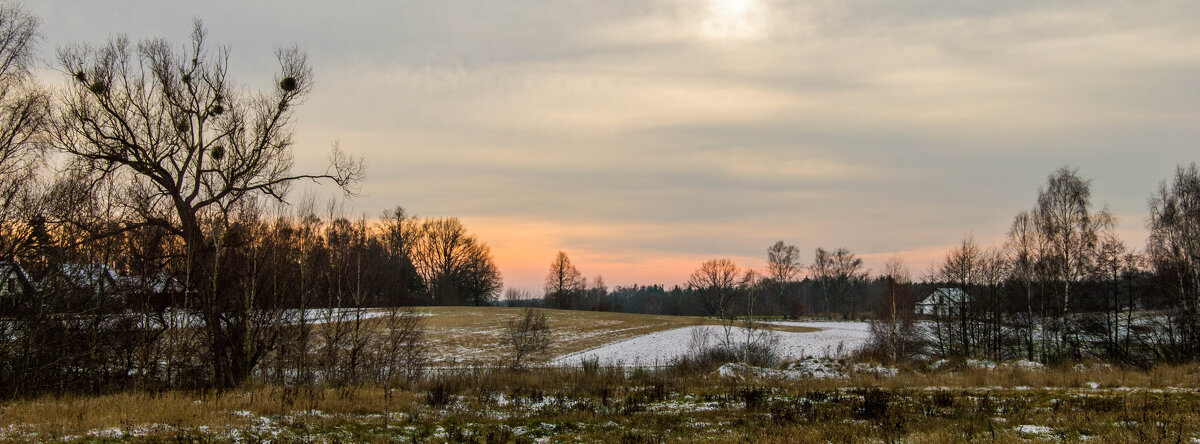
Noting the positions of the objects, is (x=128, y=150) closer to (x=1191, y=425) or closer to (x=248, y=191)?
(x=248, y=191)

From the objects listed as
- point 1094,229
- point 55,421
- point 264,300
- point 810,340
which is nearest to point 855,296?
point 810,340

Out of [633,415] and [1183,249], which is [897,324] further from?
[633,415]

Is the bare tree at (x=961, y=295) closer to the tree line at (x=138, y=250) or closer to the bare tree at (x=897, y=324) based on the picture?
the bare tree at (x=897, y=324)

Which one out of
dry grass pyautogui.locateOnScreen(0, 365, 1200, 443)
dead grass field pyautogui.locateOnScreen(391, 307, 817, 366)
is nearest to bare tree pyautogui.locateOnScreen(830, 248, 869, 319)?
dead grass field pyautogui.locateOnScreen(391, 307, 817, 366)

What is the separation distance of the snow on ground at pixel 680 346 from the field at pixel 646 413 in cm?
2188

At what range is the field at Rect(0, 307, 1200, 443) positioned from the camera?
9.97 metres

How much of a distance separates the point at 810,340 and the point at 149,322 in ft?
152

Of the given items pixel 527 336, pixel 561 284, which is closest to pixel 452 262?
pixel 561 284

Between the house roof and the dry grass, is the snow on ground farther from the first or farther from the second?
the dry grass

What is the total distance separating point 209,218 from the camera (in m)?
21.1

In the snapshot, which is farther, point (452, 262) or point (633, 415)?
point (452, 262)

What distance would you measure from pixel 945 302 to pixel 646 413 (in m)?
42.1

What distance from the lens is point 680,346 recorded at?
5091 cm

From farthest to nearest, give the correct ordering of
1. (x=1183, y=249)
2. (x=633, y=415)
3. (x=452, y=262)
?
(x=452, y=262), (x=1183, y=249), (x=633, y=415)
